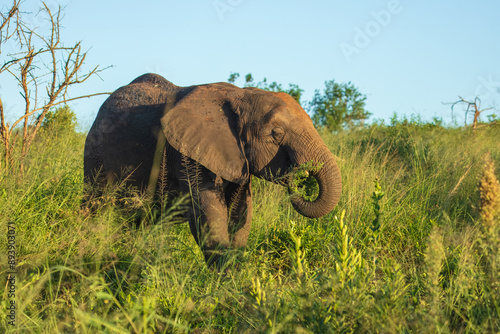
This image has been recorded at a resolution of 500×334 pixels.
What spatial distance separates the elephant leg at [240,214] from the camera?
188 inches

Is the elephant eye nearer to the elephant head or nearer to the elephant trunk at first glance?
the elephant head

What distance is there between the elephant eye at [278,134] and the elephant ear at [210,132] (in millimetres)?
345

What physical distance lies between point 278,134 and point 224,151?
529mm

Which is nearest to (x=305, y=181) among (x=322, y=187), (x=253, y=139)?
(x=322, y=187)

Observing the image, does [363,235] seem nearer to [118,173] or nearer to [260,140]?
[260,140]

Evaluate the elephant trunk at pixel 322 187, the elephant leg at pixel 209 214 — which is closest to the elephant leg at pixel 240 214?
the elephant leg at pixel 209 214

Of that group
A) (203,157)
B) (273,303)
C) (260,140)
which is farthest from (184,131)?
(273,303)

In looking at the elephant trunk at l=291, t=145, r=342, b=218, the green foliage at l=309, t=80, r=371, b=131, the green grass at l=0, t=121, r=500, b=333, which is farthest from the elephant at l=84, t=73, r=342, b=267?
the green foliage at l=309, t=80, r=371, b=131

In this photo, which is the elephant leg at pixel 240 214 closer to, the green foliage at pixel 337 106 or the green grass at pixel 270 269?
the green grass at pixel 270 269

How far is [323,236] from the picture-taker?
4809mm

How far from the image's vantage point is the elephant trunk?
4227 millimetres

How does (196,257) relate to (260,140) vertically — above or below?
below

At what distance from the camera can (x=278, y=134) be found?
4.41m

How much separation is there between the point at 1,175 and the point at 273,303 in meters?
3.17
